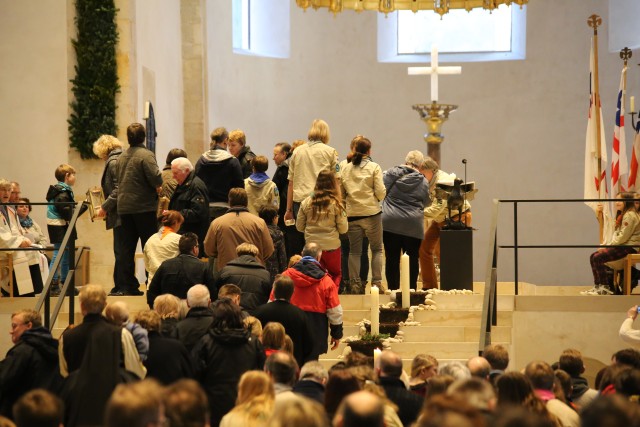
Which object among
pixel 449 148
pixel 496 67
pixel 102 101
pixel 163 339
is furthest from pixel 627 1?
Result: pixel 163 339

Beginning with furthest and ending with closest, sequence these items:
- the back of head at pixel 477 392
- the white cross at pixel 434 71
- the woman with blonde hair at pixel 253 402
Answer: the white cross at pixel 434 71 < the woman with blonde hair at pixel 253 402 < the back of head at pixel 477 392

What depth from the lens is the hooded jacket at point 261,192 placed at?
11.7 m

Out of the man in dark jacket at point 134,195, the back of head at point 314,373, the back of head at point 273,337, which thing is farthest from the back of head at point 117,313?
the man in dark jacket at point 134,195

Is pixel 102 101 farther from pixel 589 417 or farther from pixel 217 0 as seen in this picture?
pixel 589 417

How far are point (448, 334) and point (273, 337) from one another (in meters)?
3.41

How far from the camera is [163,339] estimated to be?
24.1 ft

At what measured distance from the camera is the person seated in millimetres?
11797

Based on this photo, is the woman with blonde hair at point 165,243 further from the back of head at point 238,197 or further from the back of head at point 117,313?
the back of head at point 117,313

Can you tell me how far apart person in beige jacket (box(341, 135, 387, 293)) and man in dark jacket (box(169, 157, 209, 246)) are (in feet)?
4.53

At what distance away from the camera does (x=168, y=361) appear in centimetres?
727

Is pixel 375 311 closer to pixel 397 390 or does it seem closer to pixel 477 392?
pixel 397 390

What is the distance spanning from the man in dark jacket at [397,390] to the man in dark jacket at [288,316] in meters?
1.71

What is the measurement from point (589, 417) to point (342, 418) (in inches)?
40.5

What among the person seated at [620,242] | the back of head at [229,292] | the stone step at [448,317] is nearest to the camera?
the back of head at [229,292]
